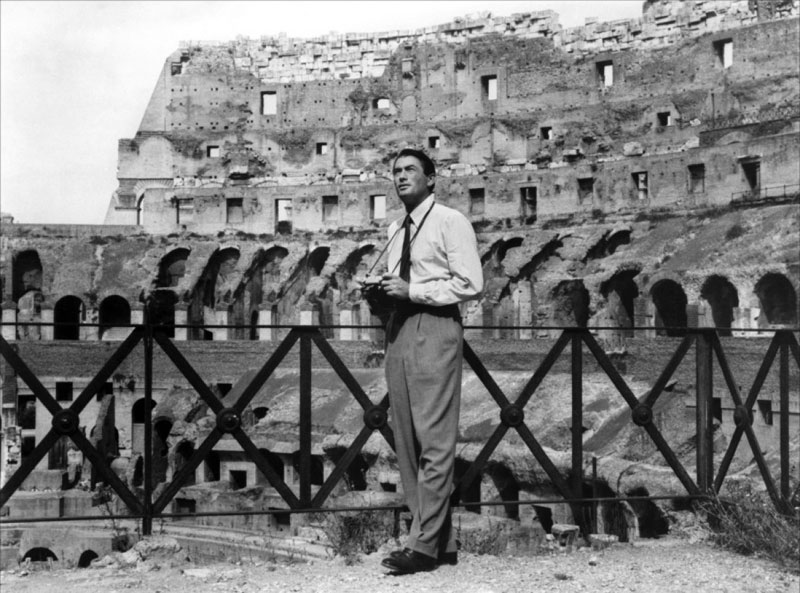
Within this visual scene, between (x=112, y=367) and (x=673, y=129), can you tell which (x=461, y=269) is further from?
(x=673, y=129)

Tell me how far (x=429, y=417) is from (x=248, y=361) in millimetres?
27696

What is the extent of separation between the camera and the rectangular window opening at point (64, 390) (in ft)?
109

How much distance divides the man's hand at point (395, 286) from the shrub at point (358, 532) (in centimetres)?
151

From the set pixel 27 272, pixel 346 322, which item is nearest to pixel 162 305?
pixel 346 322

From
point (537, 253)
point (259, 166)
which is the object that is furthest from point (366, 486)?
point (259, 166)

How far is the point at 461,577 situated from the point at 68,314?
3518 centimetres

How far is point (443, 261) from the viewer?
5555 millimetres

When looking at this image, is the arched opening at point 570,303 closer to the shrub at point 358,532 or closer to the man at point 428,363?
the shrub at point 358,532

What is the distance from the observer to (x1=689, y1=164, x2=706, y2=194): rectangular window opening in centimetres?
3219

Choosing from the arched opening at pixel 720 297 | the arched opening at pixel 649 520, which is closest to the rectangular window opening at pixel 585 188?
the arched opening at pixel 720 297

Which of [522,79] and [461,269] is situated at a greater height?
[522,79]

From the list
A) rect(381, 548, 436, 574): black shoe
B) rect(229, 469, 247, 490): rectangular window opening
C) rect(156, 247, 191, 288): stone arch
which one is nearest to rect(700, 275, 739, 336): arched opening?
rect(229, 469, 247, 490): rectangular window opening

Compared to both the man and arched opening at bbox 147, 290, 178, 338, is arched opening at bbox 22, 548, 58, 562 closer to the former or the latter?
arched opening at bbox 147, 290, 178, 338

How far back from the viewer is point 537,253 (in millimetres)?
33531
